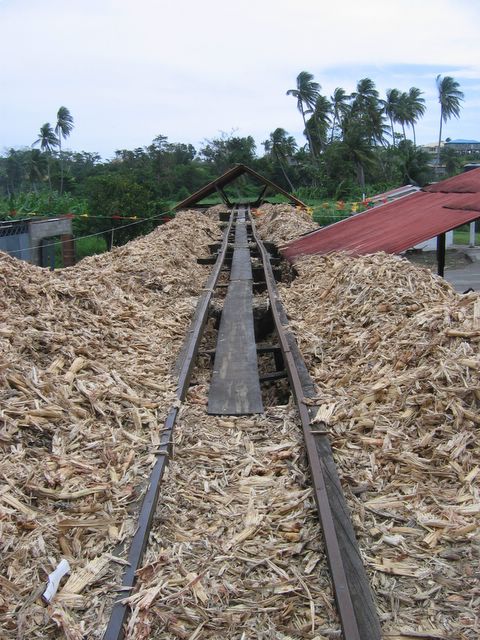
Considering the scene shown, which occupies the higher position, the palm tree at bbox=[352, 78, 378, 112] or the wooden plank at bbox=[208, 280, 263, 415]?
the palm tree at bbox=[352, 78, 378, 112]

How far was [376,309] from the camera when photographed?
240 inches

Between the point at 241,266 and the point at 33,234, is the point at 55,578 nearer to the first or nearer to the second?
the point at 241,266

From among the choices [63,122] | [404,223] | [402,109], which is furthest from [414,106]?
[404,223]

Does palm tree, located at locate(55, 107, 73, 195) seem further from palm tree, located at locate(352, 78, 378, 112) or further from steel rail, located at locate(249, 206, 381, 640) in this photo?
steel rail, located at locate(249, 206, 381, 640)

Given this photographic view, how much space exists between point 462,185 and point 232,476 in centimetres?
862

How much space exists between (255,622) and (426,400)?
1981mm

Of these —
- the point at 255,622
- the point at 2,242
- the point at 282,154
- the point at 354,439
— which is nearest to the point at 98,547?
the point at 255,622

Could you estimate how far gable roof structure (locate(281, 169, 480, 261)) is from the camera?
26.4ft

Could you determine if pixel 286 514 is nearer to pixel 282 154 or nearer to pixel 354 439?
pixel 354 439

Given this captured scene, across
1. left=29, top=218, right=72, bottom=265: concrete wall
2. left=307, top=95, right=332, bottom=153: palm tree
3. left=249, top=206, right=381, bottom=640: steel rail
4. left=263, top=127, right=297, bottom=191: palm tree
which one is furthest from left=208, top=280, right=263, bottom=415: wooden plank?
left=307, top=95, right=332, bottom=153: palm tree

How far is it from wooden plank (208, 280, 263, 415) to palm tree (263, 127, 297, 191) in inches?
2017

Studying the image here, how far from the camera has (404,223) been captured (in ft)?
30.9

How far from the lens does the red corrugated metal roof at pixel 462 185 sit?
34.0 feet

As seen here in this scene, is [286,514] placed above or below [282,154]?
below
